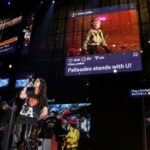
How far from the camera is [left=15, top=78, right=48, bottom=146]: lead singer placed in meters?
3.26

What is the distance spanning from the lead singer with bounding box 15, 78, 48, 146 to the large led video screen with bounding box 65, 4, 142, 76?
244 centimetres

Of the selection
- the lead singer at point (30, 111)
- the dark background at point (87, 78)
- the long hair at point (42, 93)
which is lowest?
the lead singer at point (30, 111)

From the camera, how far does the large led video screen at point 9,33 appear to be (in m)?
8.50

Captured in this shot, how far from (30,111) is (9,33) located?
6.11 meters

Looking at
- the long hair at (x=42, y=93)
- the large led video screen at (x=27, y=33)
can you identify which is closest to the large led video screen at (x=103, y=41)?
the large led video screen at (x=27, y=33)

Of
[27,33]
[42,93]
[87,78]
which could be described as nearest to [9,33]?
[27,33]

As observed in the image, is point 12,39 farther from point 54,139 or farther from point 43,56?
point 54,139

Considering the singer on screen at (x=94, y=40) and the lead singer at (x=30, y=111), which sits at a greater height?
the singer on screen at (x=94, y=40)

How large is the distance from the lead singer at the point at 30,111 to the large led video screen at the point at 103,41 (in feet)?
8.01

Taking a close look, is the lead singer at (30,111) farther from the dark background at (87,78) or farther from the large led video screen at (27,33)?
the large led video screen at (27,33)

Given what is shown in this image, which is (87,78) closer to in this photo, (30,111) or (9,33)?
(30,111)

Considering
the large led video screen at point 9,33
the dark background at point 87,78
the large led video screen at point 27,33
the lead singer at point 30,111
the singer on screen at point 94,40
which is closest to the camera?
the lead singer at point 30,111

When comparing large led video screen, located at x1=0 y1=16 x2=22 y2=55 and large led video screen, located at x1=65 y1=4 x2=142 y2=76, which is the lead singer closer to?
large led video screen, located at x1=65 y1=4 x2=142 y2=76

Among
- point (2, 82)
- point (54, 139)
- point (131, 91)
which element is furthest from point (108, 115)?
point (2, 82)
